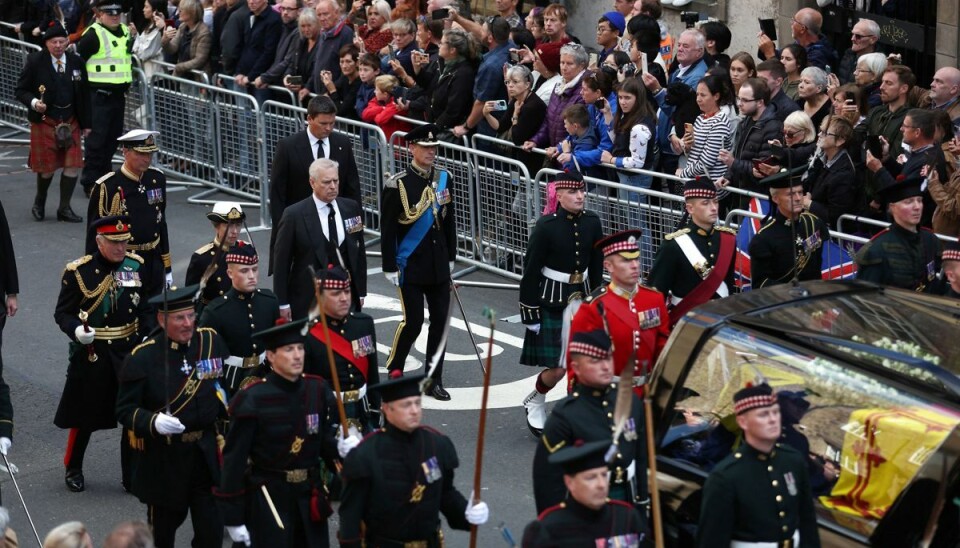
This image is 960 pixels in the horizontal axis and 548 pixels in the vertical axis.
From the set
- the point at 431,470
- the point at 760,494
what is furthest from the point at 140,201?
the point at 760,494

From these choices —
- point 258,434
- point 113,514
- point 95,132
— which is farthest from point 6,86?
point 258,434

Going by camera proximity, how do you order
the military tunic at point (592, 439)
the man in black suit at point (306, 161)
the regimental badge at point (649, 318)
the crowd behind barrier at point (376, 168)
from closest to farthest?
the military tunic at point (592, 439) < the regimental badge at point (649, 318) < the man in black suit at point (306, 161) < the crowd behind barrier at point (376, 168)

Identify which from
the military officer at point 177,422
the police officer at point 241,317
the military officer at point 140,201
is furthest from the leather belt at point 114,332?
the military officer at point 140,201

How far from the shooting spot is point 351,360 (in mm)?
8727

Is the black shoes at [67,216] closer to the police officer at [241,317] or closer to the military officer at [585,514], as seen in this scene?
the police officer at [241,317]

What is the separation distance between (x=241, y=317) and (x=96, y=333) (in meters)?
1.06

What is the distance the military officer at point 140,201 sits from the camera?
1159cm

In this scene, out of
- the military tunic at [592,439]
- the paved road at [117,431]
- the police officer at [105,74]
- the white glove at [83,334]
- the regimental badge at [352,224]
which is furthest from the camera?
the police officer at [105,74]

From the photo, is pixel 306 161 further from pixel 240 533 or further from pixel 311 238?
pixel 240 533

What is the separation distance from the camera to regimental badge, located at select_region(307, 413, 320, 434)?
765cm

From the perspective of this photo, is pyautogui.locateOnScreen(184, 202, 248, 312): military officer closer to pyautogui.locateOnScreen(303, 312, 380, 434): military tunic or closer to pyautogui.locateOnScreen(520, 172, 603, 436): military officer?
pyautogui.locateOnScreen(303, 312, 380, 434): military tunic

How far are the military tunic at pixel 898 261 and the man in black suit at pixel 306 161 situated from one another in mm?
4037

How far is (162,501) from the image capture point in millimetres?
8195

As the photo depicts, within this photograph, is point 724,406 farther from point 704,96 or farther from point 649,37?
point 649,37
